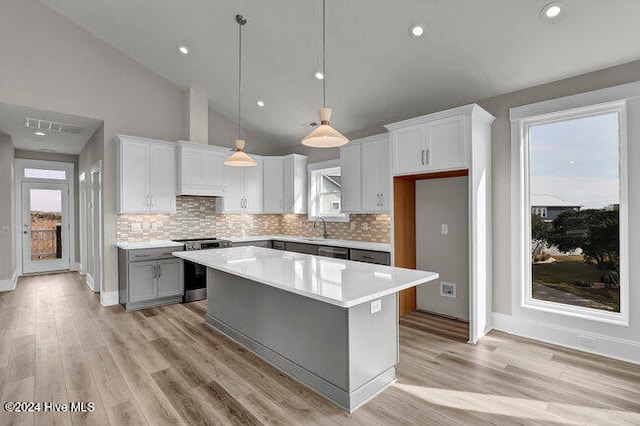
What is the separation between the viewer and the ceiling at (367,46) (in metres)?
2.82

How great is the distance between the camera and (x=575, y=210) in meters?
3.44

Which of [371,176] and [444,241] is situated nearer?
[444,241]

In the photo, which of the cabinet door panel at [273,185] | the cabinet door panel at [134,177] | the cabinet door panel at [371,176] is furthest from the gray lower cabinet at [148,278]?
the cabinet door panel at [371,176]

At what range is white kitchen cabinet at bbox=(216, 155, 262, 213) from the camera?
5.88 m

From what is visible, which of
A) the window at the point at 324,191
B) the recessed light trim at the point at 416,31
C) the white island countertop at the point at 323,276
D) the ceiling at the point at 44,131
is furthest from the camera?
the window at the point at 324,191

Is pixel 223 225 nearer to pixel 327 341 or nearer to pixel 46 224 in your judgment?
pixel 327 341

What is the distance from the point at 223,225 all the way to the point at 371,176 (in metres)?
3.13

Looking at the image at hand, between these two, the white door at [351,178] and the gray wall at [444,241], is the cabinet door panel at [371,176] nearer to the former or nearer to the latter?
the white door at [351,178]

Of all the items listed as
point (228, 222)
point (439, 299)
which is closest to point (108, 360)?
point (228, 222)

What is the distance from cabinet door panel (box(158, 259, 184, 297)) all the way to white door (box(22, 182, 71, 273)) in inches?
176

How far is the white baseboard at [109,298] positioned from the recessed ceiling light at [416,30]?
17.6ft

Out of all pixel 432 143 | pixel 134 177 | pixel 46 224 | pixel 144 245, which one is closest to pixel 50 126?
pixel 134 177

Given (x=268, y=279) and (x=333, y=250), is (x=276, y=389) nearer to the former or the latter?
(x=268, y=279)

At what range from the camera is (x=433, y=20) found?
3.03 meters
